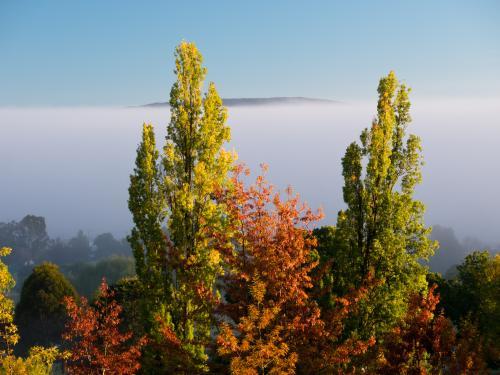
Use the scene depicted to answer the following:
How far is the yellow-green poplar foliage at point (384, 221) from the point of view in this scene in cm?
2017

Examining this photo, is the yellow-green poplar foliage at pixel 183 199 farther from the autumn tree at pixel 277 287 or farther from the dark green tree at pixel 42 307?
the dark green tree at pixel 42 307

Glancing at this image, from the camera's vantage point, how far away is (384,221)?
20.5 meters

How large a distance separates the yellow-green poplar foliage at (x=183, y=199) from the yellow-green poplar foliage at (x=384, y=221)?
610 centimetres

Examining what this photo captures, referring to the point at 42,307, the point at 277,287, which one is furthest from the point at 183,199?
the point at 42,307

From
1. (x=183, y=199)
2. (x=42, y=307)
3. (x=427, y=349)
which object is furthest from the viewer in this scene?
(x=42, y=307)

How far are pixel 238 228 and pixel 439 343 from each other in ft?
26.1

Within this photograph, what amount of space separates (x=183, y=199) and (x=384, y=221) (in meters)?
9.27

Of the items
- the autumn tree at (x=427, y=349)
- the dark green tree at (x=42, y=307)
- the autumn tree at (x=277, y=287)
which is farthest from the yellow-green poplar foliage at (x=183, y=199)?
the dark green tree at (x=42, y=307)

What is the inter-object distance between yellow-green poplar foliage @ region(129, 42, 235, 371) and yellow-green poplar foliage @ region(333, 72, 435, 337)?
20.0 feet

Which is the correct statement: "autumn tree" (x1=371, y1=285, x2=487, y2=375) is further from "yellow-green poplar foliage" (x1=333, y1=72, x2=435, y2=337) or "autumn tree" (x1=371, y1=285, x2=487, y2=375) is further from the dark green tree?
the dark green tree

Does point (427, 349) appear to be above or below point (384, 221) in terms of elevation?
below

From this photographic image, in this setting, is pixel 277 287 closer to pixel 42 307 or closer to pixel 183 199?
pixel 183 199

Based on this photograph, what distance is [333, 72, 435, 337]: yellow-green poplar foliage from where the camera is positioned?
66.2ft

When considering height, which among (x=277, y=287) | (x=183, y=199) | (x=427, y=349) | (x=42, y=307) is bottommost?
(x=42, y=307)
